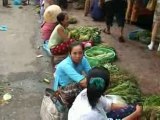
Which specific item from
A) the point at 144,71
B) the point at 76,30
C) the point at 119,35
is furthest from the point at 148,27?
the point at 144,71

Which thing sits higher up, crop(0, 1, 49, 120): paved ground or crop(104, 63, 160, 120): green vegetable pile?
crop(104, 63, 160, 120): green vegetable pile

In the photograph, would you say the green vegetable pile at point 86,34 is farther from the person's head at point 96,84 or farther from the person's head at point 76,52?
the person's head at point 96,84

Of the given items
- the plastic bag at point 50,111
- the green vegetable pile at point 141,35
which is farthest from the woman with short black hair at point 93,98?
the green vegetable pile at point 141,35

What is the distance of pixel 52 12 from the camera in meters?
8.35

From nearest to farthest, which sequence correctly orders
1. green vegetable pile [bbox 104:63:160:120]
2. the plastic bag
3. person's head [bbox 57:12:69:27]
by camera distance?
the plastic bag
green vegetable pile [bbox 104:63:160:120]
person's head [bbox 57:12:69:27]

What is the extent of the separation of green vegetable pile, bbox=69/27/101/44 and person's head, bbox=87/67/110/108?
16.6 feet

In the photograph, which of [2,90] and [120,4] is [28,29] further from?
[2,90]

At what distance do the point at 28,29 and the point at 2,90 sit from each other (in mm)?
4046

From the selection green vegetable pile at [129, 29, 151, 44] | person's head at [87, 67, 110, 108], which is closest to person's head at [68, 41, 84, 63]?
→ person's head at [87, 67, 110, 108]

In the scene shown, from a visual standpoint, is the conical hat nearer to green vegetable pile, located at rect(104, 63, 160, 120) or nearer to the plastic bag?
green vegetable pile, located at rect(104, 63, 160, 120)

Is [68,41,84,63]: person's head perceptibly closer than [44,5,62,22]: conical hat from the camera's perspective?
Yes

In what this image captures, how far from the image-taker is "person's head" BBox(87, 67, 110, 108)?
141 inches

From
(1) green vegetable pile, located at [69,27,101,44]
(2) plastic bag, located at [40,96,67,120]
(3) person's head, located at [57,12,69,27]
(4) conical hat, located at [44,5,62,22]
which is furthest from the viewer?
(1) green vegetable pile, located at [69,27,101,44]

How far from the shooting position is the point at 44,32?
28.5 ft
